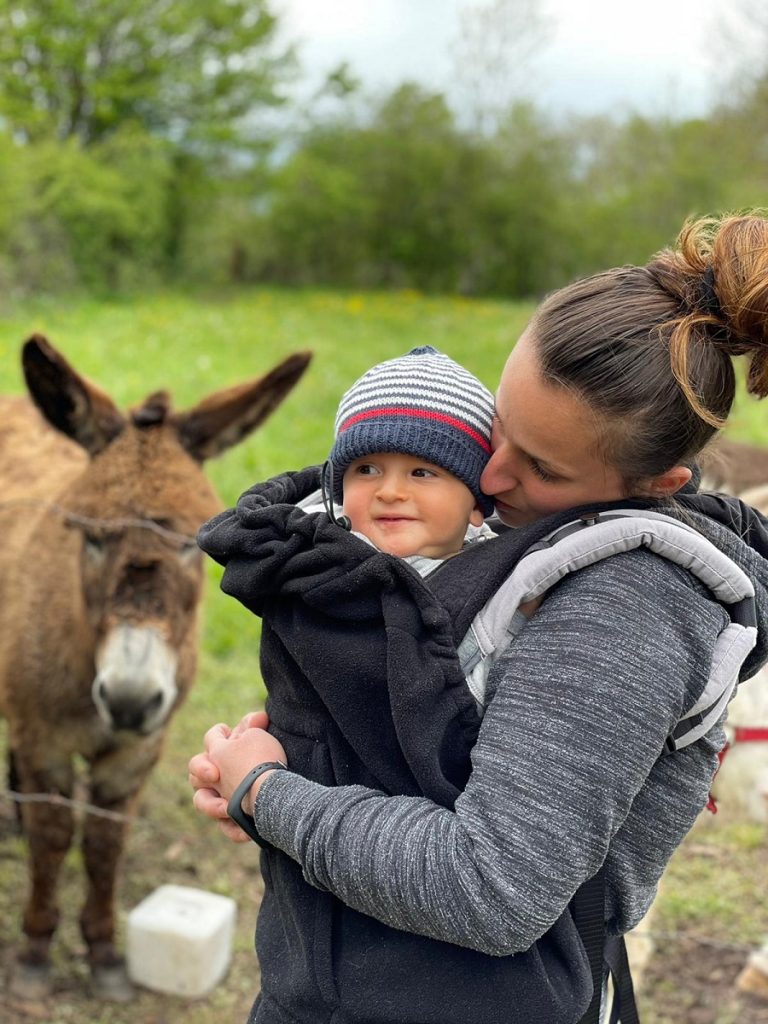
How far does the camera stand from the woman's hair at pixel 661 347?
4.12 feet

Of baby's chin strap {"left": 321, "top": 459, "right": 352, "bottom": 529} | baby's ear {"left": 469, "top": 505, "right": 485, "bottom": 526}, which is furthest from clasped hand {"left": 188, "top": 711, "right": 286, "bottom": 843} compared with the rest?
baby's ear {"left": 469, "top": 505, "right": 485, "bottom": 526}

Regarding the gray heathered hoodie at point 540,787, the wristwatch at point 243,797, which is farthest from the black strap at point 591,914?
the wristwatch at point 243,797

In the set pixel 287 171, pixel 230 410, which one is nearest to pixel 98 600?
pixel 230 410

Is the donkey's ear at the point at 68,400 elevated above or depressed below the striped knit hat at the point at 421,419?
below

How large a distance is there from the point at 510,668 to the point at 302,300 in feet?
75.3

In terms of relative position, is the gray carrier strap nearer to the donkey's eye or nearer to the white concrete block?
the donkey's eye

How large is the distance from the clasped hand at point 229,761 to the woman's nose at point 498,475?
460 mm

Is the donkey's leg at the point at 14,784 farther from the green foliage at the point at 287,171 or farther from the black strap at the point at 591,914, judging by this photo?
the green foliage at the point at 287,171

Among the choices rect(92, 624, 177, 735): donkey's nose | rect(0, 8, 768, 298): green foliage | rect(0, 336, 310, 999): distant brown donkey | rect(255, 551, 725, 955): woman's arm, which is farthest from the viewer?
rect(0, 8, 768, 298): green foliage

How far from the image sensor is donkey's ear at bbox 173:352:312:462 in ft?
11.2

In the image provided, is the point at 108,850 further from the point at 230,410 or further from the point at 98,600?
the point at 230,410

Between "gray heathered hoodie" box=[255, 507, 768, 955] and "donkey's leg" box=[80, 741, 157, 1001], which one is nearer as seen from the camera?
"gray heathered hoodie" box=[255, 507, 768, 955]

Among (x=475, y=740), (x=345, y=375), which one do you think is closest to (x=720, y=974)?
(x=475, y=740)

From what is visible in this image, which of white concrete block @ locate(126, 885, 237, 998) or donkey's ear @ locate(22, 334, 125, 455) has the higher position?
donkey's ear @ locate(22, 334, 125, 455)
